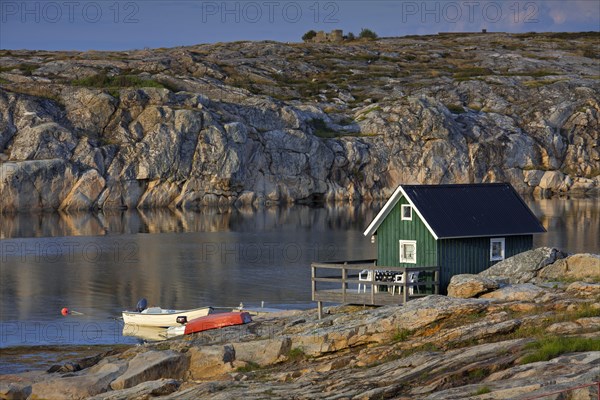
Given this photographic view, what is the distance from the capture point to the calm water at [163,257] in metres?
56.2

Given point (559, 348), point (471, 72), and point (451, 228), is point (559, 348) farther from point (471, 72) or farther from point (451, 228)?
point (471, 72)

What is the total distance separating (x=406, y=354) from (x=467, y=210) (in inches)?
590

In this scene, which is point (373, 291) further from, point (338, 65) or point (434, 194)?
point (338, 65)

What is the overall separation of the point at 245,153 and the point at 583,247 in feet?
212

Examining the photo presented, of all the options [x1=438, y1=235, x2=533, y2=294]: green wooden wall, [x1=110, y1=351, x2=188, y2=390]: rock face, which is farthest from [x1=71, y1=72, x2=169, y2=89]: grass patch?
[x1=110, y1=351, x2=188, y2=390]: rock face

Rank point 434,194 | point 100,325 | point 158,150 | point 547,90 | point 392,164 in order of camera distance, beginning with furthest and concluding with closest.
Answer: point 547,90, point 392,164, point 158,150, point 100,325, point 434,194

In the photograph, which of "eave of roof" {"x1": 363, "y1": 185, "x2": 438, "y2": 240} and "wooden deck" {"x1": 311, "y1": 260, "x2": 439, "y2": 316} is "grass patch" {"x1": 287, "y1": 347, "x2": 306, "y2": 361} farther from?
"eave of roof" {"x1": 363, "y1": 185, "x2": 438, "y2": 240}

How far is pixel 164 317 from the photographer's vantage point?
166ft

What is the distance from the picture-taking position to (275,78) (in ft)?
591

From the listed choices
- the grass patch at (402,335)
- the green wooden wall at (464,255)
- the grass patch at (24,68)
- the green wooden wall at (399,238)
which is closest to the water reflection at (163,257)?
the green wooden wall at (399,238)

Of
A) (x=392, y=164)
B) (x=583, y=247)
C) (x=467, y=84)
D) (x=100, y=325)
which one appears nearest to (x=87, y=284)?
(x=100, y=325)

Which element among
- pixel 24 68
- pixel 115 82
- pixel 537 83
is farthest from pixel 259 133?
pixel 537 83

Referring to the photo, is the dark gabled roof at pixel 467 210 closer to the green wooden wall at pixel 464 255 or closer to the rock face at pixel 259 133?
the green wooden wall at pixel 464 255

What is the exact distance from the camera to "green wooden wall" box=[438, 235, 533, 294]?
4247cm
